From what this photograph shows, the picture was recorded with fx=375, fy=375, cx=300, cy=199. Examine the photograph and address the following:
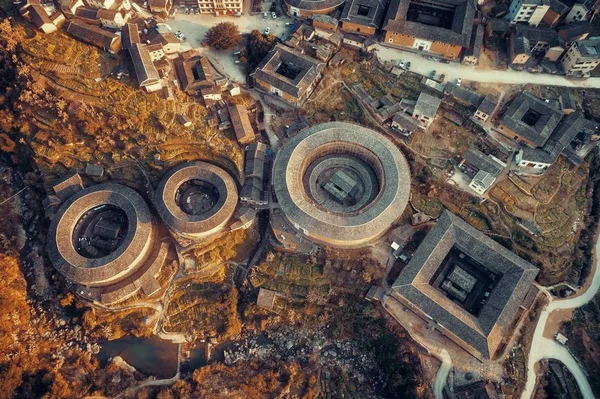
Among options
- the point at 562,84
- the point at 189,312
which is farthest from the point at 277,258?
the point at 562,84

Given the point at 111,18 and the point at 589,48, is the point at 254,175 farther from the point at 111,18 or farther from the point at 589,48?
the point at 589,48

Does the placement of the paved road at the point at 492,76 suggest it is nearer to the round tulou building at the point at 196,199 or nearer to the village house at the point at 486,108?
the village house at the point at 486,108

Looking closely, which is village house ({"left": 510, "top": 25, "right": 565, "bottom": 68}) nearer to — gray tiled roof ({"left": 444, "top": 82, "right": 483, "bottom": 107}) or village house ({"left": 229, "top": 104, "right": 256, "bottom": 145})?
gray tiled roof ({"left": 444, "top": 82, "right": 483, "bottom": 107})

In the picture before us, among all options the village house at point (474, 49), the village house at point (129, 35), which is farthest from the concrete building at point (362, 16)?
the village house at point (129, 35)

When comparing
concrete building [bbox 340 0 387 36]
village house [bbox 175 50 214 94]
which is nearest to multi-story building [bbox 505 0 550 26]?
concrete building [bbox 340 0 387 36]

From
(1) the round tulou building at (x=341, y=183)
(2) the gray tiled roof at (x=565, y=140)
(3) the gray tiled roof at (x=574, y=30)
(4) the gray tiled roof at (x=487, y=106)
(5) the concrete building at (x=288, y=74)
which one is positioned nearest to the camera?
(1) the round tulou building at (x=341, y=183)
